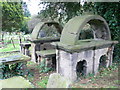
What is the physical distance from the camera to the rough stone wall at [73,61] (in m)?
4.87

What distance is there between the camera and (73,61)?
484cm

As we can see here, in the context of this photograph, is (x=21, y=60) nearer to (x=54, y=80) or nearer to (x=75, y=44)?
(x=75, y=44)

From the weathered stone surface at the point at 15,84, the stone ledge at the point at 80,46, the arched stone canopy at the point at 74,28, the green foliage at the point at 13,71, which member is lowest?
the green foliage at the point at 13,71

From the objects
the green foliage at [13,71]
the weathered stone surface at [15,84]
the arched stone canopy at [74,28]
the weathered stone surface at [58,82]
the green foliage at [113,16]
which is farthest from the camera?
the green foliage at [113,16]

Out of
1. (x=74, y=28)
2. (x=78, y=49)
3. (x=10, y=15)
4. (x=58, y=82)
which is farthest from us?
(x=10, y=15)

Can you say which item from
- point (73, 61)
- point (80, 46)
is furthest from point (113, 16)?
point (73, 61)

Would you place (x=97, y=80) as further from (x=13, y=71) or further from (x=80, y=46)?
(x=13, y=71)

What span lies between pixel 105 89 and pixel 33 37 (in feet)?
18.1

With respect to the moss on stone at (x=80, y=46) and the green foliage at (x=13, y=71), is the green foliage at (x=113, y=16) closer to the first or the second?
the moss on stone at (x=80, y=46)

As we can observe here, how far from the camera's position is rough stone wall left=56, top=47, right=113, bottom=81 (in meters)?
4.87

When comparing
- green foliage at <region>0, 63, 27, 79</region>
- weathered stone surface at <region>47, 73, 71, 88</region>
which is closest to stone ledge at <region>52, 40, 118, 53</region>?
weathered stone surface at <region>47, 73, 71, 88</region>

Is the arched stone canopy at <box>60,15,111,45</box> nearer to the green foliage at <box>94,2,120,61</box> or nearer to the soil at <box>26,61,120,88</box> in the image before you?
the green foliage at <box>94,2,120,61</box>

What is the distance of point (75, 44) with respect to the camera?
187 inches

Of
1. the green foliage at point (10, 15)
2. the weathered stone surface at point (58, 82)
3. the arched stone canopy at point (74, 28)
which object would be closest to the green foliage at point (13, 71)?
the arched stone canopy at point (74, 28)
